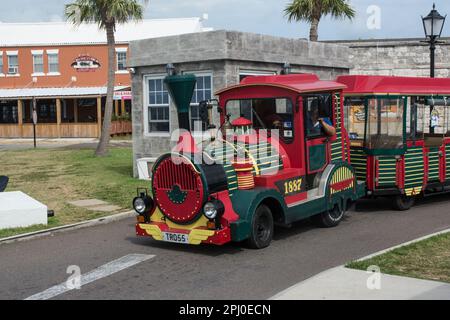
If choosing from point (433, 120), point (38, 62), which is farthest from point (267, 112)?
point (38, 62)

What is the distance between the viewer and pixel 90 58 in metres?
39.6

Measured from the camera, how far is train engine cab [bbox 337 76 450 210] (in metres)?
12.1

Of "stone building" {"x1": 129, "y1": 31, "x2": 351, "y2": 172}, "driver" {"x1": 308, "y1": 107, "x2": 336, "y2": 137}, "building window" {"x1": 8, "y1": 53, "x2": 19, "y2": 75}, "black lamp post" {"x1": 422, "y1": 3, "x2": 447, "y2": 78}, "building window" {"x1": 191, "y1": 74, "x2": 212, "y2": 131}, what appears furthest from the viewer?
"building window" {"x1": 8, "y1": 53, "x2": 19, "y2": 75}

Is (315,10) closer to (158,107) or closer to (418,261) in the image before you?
(158,107)

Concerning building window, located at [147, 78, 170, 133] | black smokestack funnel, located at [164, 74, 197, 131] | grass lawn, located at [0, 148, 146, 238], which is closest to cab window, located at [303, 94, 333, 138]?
black smokestack funnel, located at [164, 74, 197, 131]

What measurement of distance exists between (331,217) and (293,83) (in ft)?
8.27

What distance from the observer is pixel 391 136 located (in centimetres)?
1214

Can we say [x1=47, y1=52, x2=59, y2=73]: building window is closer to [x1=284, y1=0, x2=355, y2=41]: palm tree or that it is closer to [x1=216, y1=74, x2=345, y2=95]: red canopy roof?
[x1=284, y1=0, x2=355, y2=41]: palm tree

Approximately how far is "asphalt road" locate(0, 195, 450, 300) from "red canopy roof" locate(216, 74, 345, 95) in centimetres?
246

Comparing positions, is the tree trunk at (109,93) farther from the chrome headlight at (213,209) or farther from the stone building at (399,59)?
the chrome headlight at (213,209)

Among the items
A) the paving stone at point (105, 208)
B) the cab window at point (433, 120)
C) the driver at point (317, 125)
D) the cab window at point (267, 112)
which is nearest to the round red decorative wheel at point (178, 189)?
the cab window at point (267, 112)

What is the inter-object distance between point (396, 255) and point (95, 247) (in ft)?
15.0

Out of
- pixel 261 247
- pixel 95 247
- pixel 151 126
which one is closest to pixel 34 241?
pixel 95 247

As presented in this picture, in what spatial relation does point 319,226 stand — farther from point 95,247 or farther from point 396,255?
point 95,247
